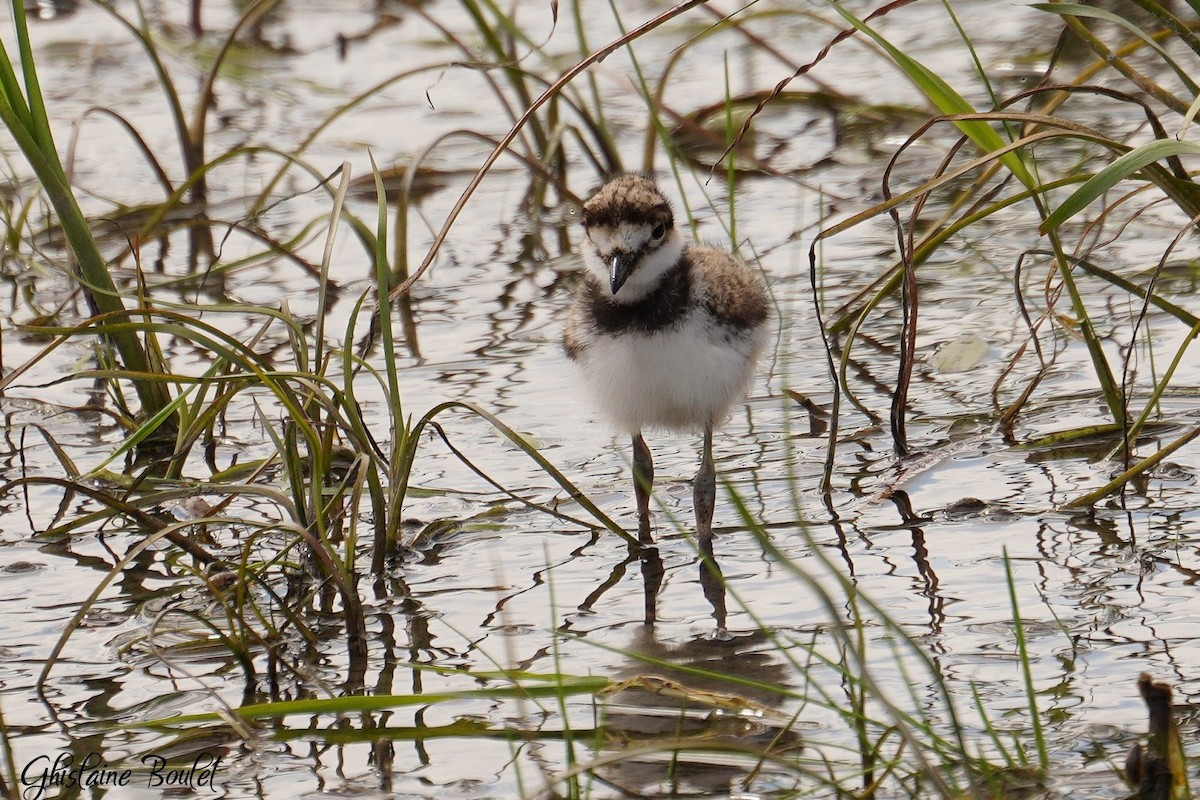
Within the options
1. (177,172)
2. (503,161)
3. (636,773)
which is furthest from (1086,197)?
(177,172)

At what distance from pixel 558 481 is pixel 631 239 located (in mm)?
733

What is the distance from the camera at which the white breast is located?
4.11 meters

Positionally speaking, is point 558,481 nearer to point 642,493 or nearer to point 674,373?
point 642,493

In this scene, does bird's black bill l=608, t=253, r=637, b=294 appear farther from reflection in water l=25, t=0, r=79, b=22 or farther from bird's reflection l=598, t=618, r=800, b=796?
reflection in water l=25, t=0, r=79, b=22

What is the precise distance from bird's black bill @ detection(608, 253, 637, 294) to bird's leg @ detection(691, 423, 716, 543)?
0.45 m

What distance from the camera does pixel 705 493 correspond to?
409 centimetres

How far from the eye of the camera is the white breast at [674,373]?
4105mm

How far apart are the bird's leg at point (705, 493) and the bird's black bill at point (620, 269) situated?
45 cm

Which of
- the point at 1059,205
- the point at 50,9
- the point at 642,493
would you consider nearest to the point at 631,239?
the point at 642,493

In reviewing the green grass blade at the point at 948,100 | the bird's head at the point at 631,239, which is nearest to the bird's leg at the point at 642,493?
the bird's head at the point at 631,239

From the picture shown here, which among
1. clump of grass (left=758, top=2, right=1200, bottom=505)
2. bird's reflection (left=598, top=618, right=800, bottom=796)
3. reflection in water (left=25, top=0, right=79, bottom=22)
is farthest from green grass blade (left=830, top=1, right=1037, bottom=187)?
reflection in water (left=25, top=0, right=79, bottom=22)

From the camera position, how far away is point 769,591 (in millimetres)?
3584

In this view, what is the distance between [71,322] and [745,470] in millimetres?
2622

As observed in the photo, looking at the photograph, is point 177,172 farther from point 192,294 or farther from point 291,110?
point 192,294
